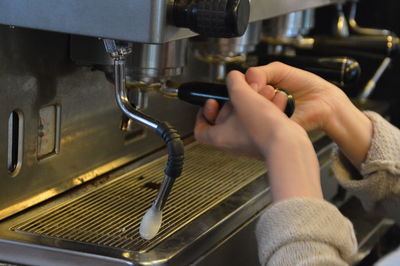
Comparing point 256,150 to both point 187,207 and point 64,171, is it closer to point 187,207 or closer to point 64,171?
point 187,207

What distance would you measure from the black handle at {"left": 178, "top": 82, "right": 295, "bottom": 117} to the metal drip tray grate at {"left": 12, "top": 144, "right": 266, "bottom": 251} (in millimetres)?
133

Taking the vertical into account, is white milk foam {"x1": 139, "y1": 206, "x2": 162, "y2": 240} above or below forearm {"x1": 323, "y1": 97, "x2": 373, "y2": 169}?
below

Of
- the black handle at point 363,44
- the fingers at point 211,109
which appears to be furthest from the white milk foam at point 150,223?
the black handle at point 363,44

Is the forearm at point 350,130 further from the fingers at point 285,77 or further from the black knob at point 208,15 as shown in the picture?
the black knob at point 208,15

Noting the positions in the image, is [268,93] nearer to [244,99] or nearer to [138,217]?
[244,99]

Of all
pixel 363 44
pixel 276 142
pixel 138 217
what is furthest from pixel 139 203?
pixel 363 44

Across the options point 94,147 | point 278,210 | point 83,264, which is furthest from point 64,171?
point 278,210

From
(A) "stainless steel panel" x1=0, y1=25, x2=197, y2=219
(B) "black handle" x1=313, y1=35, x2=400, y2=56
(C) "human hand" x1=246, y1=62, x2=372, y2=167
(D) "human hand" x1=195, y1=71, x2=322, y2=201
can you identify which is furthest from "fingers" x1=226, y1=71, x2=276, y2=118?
(B) "black handle" x1=313, y1=35, x2=400, y2=56

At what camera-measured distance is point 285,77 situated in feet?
2.68

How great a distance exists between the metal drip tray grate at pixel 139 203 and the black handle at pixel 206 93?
0.13 m

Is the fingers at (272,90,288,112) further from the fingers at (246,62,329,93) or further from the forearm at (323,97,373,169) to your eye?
the forearm at (323,97,373,169)

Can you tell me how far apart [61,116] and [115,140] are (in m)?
0.13

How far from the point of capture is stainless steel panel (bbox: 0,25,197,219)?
78cm

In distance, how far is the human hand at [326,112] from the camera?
2.70 feet
